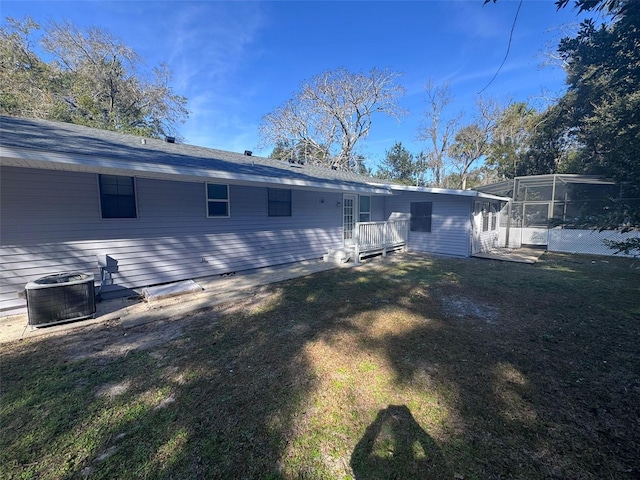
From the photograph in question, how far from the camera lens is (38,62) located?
1559 centimetres

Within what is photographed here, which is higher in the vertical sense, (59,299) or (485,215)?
(485,215)

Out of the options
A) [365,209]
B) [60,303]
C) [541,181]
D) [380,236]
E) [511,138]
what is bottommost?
[60,303]

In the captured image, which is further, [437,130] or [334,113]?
[437,130]

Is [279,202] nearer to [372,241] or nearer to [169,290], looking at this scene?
[372,241]

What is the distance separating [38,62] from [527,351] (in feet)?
81.9

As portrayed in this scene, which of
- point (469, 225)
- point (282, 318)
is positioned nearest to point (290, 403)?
point (282, 318)

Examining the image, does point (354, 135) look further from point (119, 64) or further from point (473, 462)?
point (473, 462)

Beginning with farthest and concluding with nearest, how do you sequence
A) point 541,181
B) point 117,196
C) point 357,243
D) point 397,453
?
point 541,181, point 357,243, point 117,196, point 397,453

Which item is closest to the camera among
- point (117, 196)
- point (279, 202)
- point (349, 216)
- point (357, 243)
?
point (117, 196)

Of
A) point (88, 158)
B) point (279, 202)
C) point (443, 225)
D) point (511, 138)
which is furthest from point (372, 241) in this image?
point (511, 138)

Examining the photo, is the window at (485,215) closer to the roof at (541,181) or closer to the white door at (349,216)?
the roof at (541,181)

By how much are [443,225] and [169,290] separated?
9610 mm

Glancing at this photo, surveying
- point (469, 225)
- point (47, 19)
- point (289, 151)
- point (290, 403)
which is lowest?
point (290, 403)

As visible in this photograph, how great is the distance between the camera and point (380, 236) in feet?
33.7
